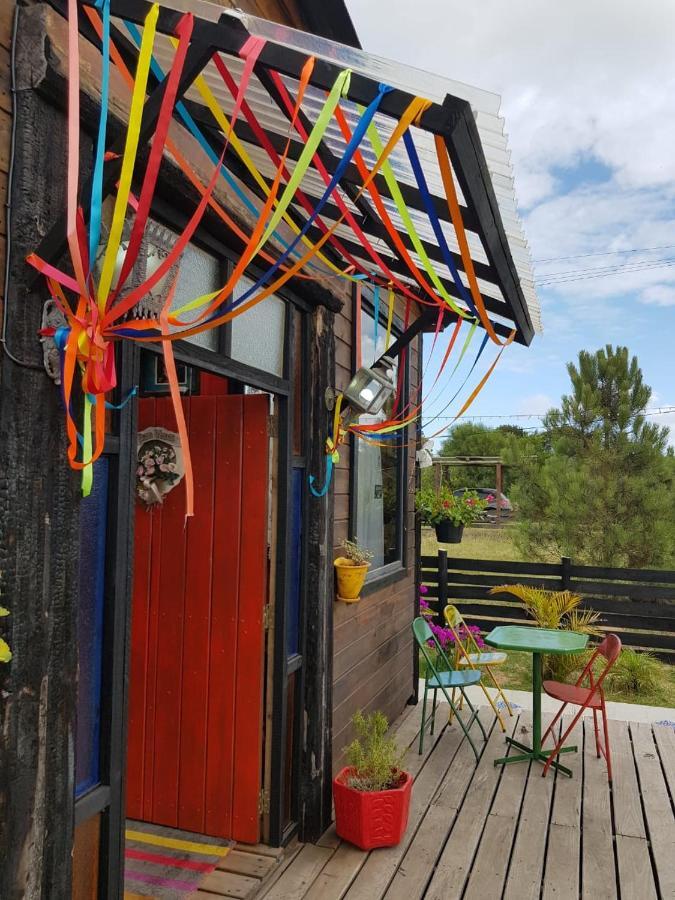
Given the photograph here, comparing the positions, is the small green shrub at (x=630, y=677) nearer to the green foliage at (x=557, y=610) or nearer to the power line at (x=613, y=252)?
the green foliage at (x=557, y=610)

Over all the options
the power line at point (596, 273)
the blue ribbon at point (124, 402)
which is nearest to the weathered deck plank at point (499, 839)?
the blue ribbon at point (124, 402)

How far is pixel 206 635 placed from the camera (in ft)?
10.5

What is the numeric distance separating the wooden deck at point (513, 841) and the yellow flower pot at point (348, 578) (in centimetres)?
111

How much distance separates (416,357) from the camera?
5520 mm

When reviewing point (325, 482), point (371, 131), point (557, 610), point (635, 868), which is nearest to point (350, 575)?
point (325, 482)

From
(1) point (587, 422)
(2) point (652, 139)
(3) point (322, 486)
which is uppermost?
(2) point (652, 139)

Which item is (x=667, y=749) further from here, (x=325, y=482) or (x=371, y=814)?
(x=325, y=482)

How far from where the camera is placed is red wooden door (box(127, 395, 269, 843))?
307 centimetres

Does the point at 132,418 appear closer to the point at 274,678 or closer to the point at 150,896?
the point at 274,678

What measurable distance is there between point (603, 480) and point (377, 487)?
4317 millimetres

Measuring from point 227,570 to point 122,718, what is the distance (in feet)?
4.54

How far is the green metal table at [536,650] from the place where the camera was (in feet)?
12.8

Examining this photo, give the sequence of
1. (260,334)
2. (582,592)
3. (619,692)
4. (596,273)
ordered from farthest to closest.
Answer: (596,273) → (582,592) → (619,692) → (260,334)

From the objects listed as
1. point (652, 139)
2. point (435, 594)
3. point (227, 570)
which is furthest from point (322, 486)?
point (652, 139)
